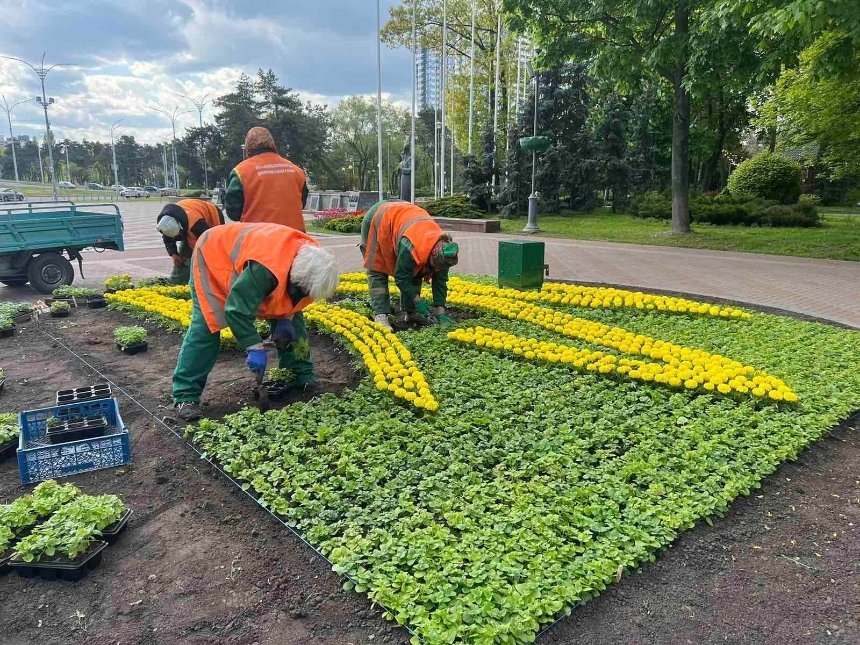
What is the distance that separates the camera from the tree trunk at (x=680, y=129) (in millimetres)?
14555

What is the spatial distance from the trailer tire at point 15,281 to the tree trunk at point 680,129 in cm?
1425

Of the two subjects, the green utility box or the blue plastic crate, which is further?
the green utility box

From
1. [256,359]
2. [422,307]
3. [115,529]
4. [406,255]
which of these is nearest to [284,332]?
[256,359]

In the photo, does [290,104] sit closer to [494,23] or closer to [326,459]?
[494,23]

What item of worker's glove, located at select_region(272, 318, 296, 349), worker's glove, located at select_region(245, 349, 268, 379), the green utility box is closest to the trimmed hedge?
the green utility box

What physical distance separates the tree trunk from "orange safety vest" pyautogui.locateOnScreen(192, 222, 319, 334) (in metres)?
13.7

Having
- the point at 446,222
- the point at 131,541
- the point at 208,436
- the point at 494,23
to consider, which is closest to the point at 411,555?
the point at 131,541

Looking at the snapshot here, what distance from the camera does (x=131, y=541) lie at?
308 centimetres

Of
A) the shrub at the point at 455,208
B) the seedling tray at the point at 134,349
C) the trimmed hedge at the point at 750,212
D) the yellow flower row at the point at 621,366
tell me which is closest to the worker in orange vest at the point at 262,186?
the seedling tray at the point at 134,349

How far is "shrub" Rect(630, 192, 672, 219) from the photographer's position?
A: 22828 mm

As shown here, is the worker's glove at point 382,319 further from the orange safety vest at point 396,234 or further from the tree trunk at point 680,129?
the tree trunk at point 680,129

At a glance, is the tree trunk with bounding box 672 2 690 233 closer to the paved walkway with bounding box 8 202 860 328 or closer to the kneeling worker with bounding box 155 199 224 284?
the paved walkway with bounding box 8 202 860 328

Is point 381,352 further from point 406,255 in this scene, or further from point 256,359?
point 256,359

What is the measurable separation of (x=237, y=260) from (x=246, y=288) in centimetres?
24
